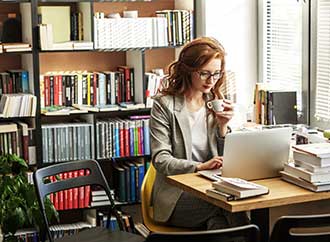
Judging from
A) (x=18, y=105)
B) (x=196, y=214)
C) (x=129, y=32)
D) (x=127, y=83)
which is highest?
(x=129, y=32)

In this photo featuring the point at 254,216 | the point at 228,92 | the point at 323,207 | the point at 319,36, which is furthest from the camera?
the point at 228,92

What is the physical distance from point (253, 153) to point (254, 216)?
290mm

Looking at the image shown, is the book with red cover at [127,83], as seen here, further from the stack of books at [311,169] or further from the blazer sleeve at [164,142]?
the stack of books at [311,169]

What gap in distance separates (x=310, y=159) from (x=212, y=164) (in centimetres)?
49

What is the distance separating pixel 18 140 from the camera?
15.1 ft

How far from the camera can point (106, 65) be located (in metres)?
5.02

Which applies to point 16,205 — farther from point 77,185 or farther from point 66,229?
point 66,229

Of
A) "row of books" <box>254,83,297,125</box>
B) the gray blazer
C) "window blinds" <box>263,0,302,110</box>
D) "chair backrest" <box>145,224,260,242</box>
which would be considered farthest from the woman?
"window blinds" <box>263,0,302,110</box>

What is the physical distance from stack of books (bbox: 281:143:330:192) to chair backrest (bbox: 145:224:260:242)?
774 mm

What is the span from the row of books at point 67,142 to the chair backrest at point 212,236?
2591 millimetres

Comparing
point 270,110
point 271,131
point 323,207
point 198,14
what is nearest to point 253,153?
point 271,131

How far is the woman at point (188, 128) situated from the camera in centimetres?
337

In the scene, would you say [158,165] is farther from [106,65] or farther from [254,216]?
[106,65]

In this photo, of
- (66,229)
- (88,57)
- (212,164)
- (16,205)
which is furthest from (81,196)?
(212,164)
